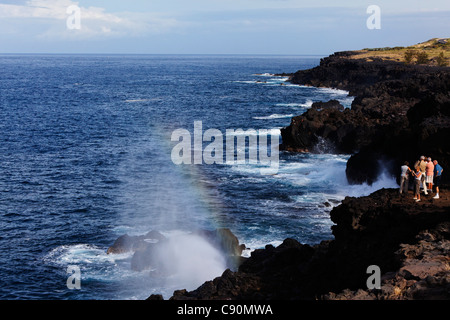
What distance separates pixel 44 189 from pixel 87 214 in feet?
29.2

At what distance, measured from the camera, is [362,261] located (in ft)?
74.3

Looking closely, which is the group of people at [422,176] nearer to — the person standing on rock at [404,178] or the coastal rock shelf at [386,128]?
the person standing on rock at [404,178]

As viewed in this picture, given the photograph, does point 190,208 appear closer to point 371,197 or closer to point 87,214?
point 87,214

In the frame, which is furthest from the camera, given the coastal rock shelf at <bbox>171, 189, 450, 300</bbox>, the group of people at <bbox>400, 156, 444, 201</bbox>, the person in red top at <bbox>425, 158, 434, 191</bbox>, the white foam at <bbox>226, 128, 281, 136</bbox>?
the white foam at <bbox>226, 128, 281, 136</bbox>

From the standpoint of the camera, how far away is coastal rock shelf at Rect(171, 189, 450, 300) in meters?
18.0

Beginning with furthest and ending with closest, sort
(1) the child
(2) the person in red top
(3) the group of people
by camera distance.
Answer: (2) the person in red top < (3) the group of people < (1) the child

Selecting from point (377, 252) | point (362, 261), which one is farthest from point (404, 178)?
point (362, 261)

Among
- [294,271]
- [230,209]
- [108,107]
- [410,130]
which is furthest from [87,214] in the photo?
[108,107]

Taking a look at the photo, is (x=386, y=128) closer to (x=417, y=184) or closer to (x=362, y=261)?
(x=417, y=184)

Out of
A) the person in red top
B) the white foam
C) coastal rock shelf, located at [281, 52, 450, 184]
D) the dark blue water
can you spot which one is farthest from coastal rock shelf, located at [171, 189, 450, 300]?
the white foam

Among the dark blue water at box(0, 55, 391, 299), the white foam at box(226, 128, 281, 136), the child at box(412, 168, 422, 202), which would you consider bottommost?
the dark blue water at box(0, 55, 391, 299)

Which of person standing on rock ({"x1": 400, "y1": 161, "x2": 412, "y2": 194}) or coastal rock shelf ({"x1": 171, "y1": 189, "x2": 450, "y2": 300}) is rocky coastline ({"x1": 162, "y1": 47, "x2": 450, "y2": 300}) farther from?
person standing on rock ({"x1": 400, "y1": 161, "x2": 412, "y2": 194})
